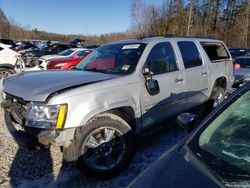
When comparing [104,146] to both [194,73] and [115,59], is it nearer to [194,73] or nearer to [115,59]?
[115,59]

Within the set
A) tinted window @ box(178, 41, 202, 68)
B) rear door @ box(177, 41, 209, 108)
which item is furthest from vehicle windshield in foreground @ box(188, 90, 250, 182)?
tinted window @ box(178, 41, 202, 68)

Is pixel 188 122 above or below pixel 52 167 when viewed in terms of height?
above

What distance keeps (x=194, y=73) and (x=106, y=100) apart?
7.05ft

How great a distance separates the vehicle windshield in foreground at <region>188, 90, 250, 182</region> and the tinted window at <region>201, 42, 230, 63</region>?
3.48 m

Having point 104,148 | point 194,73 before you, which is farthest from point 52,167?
point 194,73

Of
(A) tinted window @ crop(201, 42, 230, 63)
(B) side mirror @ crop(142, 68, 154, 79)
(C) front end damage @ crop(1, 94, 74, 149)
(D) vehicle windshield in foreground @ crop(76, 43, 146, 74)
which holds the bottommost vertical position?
(C) front end damage @ crop(1, 94, 74, 149)

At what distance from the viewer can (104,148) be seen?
3.40m

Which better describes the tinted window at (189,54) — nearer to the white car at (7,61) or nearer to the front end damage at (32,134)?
the front end damage at (32,134)

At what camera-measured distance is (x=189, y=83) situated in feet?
15.2

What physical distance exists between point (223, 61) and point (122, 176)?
3.69 m

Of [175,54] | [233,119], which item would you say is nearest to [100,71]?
[175,54]

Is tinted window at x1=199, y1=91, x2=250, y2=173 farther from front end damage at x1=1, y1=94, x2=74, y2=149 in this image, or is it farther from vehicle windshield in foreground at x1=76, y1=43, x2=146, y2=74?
vehicle windshield in foreground at x1=76, y1=43, x2=146, y2=74

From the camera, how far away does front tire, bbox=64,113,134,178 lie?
316cm

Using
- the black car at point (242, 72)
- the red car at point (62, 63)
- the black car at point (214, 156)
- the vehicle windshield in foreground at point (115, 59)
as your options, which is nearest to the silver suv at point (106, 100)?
the vehicle windshield in foreground at point (115, 59)
